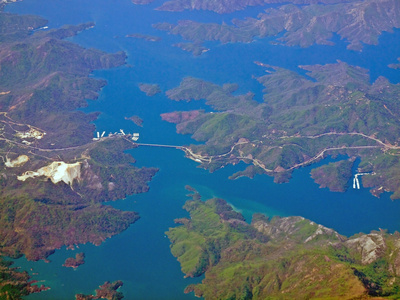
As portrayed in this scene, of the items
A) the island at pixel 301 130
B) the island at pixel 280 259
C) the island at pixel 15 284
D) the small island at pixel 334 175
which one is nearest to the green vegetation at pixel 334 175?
the small island at pixel 334 175

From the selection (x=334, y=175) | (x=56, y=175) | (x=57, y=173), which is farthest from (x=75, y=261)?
(x=334, y=175)

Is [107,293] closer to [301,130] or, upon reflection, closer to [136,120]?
[136,120]

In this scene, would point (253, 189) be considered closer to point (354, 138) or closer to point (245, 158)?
point (245, 158)

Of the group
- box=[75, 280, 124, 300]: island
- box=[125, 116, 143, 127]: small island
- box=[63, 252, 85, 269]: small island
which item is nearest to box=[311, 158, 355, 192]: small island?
box=[125, 116, 143, 127]: small island

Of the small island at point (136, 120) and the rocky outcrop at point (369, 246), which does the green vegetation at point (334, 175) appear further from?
the small island at point (136, 120)

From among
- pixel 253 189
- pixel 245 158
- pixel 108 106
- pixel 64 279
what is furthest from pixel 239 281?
pixel 108 106

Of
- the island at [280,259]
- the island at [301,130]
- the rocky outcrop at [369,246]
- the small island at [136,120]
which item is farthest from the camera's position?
the small island at [136,120]
